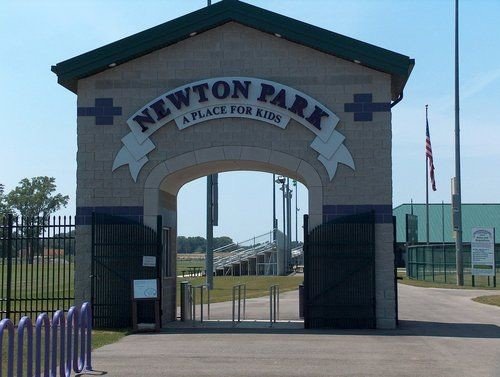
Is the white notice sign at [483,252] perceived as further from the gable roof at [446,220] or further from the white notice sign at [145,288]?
the gable roof at [446,220]

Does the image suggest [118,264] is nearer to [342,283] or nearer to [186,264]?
[342,283]

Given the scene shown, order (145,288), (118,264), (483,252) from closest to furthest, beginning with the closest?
(145,288) → (118,264) → (483,252)

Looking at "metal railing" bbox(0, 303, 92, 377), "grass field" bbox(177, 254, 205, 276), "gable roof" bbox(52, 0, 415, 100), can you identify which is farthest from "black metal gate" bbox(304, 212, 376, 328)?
"grass field" bbox(177, 254, 205, 276)

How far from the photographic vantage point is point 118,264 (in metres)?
18.1

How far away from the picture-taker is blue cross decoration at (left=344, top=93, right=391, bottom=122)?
18266 mm

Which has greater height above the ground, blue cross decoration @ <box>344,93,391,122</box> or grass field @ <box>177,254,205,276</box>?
blue cross decoration @ <box>344,93,391,122</box>

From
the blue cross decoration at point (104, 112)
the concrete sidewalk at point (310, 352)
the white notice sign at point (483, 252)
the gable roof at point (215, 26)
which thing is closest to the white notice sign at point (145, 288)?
the concrete sidewalk at point (310, 352)

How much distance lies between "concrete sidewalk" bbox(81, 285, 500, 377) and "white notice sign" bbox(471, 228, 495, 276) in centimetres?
1955

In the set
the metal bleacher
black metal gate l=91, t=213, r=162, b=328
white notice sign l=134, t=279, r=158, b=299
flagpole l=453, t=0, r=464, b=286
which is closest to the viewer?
white notice sign l=134, t=279, r=158, b=299

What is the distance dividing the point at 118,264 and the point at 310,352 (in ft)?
19.1

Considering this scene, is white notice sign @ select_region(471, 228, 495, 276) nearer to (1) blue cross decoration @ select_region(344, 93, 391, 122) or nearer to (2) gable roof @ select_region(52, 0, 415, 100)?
(2) gable roof @ select_region(52, 0, 415, 100)

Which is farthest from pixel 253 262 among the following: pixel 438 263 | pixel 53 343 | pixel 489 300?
pixel 53 343

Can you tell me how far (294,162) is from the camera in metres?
18.3

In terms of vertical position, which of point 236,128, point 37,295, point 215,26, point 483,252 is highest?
point 215,26
